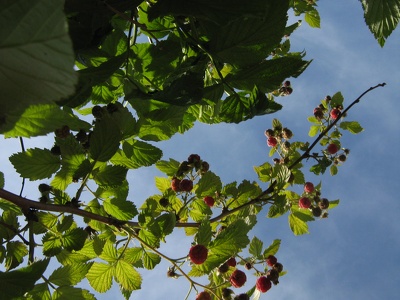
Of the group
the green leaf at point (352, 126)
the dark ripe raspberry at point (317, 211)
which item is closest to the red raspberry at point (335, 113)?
the green leaf at point (352, 126)

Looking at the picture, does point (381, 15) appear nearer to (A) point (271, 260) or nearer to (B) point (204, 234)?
(B) point (204, 234)

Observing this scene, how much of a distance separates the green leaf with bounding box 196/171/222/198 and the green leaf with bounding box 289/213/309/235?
2.13 ft

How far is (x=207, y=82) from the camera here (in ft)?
6.74

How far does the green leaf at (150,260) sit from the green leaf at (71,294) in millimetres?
357

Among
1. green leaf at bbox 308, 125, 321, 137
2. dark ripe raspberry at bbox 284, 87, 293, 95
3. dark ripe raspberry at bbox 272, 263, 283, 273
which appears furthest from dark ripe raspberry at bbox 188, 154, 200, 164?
dark ripe raspberry at bbox 284, 87, 293, 95

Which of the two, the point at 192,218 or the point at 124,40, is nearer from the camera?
the point at 124,40

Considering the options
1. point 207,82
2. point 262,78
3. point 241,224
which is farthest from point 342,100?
point 262,78

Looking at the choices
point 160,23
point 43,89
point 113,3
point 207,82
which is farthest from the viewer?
point 207,82

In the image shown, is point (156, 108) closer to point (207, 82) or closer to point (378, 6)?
point (207, 82)

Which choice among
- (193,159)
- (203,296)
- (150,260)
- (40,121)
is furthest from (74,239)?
(40,121)

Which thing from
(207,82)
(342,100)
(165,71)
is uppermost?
(342,100)

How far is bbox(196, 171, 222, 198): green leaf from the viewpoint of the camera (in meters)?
2.15

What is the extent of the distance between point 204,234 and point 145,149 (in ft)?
1.36

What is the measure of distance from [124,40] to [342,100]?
1930 mm
